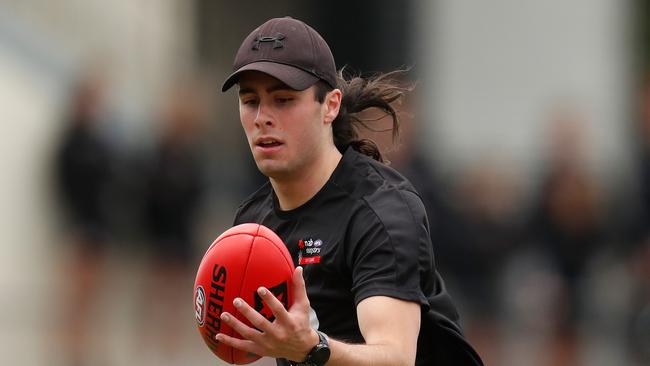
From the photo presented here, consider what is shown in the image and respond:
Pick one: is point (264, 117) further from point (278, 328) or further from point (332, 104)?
point (278, 328)

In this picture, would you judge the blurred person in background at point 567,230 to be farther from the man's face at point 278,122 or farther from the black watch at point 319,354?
the black watch at point 319,354

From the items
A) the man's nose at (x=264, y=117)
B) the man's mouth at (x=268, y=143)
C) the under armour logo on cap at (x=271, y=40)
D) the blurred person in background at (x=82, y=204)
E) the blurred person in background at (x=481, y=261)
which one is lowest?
the blurred person in background at (x=481, y=261)

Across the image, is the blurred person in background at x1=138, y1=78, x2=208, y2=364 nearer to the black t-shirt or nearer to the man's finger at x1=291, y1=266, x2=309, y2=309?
the black t-shirt

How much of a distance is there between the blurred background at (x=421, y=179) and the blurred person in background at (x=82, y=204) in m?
0.02

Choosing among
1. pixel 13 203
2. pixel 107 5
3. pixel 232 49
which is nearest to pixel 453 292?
pixel 13 203

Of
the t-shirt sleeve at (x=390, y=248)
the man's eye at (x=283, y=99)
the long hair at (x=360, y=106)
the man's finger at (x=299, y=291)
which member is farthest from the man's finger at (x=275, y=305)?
the long hair at (x=360, y=106)

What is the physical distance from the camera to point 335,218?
5.48 metres

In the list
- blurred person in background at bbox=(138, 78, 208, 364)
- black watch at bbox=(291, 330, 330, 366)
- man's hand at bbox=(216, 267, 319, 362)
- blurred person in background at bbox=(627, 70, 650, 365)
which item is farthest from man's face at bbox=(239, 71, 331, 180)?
blurred person in background at bbox=(138, 78, 208, 364)

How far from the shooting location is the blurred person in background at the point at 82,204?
12008mm

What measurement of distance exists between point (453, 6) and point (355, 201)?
13.8 metres

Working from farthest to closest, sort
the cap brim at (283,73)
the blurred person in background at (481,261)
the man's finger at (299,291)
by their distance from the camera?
the blurred person in background at (481,261) → the cap brim at (283,73) → the man's finger at (299,291)

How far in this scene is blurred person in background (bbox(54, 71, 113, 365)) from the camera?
1201cm

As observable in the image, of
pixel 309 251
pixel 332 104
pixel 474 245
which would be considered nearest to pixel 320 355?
pixel 309 251

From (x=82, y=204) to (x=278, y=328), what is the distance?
7.71 m
